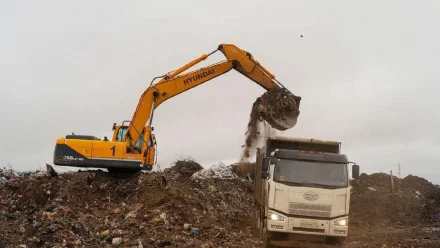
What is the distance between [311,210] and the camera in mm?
11227

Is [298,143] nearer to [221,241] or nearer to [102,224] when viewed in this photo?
[221,241]

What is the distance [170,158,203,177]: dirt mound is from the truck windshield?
9.27m

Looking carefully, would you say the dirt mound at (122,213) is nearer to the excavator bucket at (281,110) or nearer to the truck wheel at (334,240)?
the truck wheel at (334,240)

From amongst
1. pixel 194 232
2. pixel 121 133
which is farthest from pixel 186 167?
pixel 194 232

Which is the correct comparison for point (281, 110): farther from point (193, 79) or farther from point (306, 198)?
point (306, 198)

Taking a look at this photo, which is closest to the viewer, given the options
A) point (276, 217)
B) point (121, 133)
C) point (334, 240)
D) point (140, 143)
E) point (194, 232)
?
point (276, 217)

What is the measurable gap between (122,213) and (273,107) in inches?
247

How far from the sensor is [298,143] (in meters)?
→ 13.9

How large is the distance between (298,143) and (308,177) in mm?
2448

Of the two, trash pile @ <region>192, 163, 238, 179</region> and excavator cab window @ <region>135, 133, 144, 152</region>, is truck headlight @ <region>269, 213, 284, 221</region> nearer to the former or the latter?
excavator cab window @ <region>135, 133, 144, 152</region>

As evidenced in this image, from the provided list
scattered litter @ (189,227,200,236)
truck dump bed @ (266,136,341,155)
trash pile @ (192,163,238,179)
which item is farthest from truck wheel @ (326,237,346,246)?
trash pile @ (192,163,238,179)

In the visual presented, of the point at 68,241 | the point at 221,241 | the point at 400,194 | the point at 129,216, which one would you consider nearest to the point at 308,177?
the point at 221,241

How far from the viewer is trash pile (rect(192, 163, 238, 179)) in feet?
66.9

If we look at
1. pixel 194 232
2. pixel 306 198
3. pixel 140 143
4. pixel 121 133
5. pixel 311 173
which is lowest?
pixel 194 232
